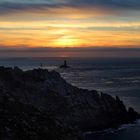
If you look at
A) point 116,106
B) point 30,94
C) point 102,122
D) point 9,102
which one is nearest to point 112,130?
point 102,122

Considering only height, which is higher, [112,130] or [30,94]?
[30,94]

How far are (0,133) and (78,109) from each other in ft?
111

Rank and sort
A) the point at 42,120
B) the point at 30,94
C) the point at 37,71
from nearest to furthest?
1. the point at 42,120
2. the point at 30,94
3. the point at 37,71

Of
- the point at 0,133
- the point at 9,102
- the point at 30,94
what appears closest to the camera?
the point at 0,133

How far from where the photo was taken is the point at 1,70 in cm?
7250

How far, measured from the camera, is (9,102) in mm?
50906

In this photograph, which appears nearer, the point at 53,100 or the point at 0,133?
the point at 0,133

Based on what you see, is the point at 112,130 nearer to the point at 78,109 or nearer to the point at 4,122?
the point at 78,109

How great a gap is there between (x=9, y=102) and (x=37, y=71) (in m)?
27.5

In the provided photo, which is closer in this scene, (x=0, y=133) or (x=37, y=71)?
(x=0, y=133)

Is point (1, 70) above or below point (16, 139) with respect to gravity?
above

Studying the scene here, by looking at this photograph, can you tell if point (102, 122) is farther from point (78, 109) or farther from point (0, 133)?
point (0, 133)

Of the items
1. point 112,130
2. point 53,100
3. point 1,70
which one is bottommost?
point 112,130

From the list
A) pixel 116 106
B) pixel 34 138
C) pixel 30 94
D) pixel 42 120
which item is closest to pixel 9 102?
pixel 42 120
